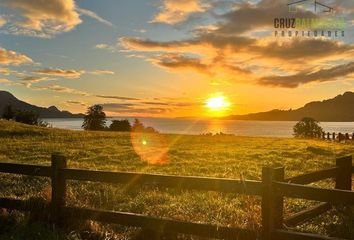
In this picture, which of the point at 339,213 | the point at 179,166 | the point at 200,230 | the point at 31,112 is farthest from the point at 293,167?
the point at 31,112

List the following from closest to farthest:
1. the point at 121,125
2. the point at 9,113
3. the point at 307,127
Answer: the point at 121,125 < the point at 9,113 < the point at 307,127

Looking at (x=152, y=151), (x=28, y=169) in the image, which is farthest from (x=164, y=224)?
(x=152, y=151)

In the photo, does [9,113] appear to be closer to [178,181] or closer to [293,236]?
[178,181]

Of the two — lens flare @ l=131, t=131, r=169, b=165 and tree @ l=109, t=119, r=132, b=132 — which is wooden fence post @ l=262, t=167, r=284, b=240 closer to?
lens flare @ l=131, t=131, r=169, b=165

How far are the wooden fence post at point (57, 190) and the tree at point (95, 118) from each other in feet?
451

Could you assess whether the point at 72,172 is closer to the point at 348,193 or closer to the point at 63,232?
the point at 63,232

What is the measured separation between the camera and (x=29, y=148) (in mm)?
30438

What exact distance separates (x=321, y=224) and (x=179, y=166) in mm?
12249

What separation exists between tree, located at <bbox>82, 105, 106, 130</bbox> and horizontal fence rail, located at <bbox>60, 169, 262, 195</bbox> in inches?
5433

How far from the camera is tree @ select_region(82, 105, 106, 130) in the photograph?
477ft

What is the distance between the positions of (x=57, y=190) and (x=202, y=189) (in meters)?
3.48

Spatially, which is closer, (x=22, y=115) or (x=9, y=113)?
(x=22, y=115)

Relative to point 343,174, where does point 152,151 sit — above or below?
below

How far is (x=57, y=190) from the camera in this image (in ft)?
30.2
